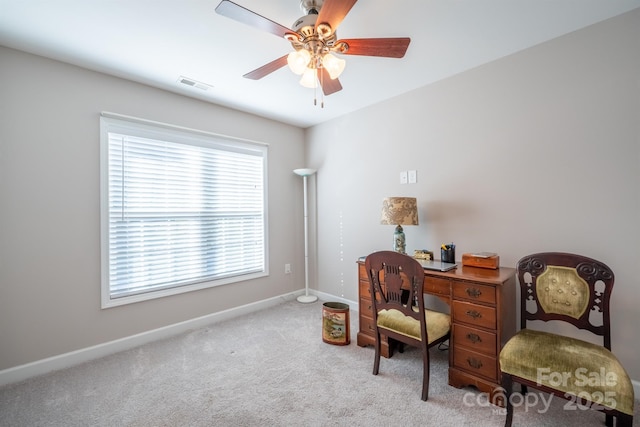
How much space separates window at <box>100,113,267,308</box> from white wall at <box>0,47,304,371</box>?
0.38ft

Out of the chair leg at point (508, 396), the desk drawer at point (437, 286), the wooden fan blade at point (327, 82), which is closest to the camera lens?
the chair leg at point (508, 396)

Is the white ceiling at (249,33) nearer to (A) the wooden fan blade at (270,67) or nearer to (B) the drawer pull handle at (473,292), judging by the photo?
(A) the wooden fan blade at (270,67)

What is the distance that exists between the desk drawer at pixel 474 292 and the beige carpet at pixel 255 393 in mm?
631

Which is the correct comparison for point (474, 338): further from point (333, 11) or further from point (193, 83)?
point (193, 83)

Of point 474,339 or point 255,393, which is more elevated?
point 474,339

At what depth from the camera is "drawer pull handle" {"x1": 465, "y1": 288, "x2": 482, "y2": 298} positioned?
1.86 meters

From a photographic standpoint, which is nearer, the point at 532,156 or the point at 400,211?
the point at 532,156

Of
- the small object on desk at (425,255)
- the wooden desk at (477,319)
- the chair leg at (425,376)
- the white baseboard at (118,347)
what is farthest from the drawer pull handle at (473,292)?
the white baseboard at (118,347)

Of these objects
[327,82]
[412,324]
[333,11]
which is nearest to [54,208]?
[327,82]

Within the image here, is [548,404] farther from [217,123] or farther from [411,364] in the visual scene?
[217,123]

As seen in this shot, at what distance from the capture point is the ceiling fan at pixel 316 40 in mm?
1376

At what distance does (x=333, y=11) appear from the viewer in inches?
52.8

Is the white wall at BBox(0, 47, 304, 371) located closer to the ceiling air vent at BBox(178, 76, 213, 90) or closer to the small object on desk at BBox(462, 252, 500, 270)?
the ceiling air vent at BBox(178, 76, 213, 90)

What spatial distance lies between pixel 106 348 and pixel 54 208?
4.09ft
